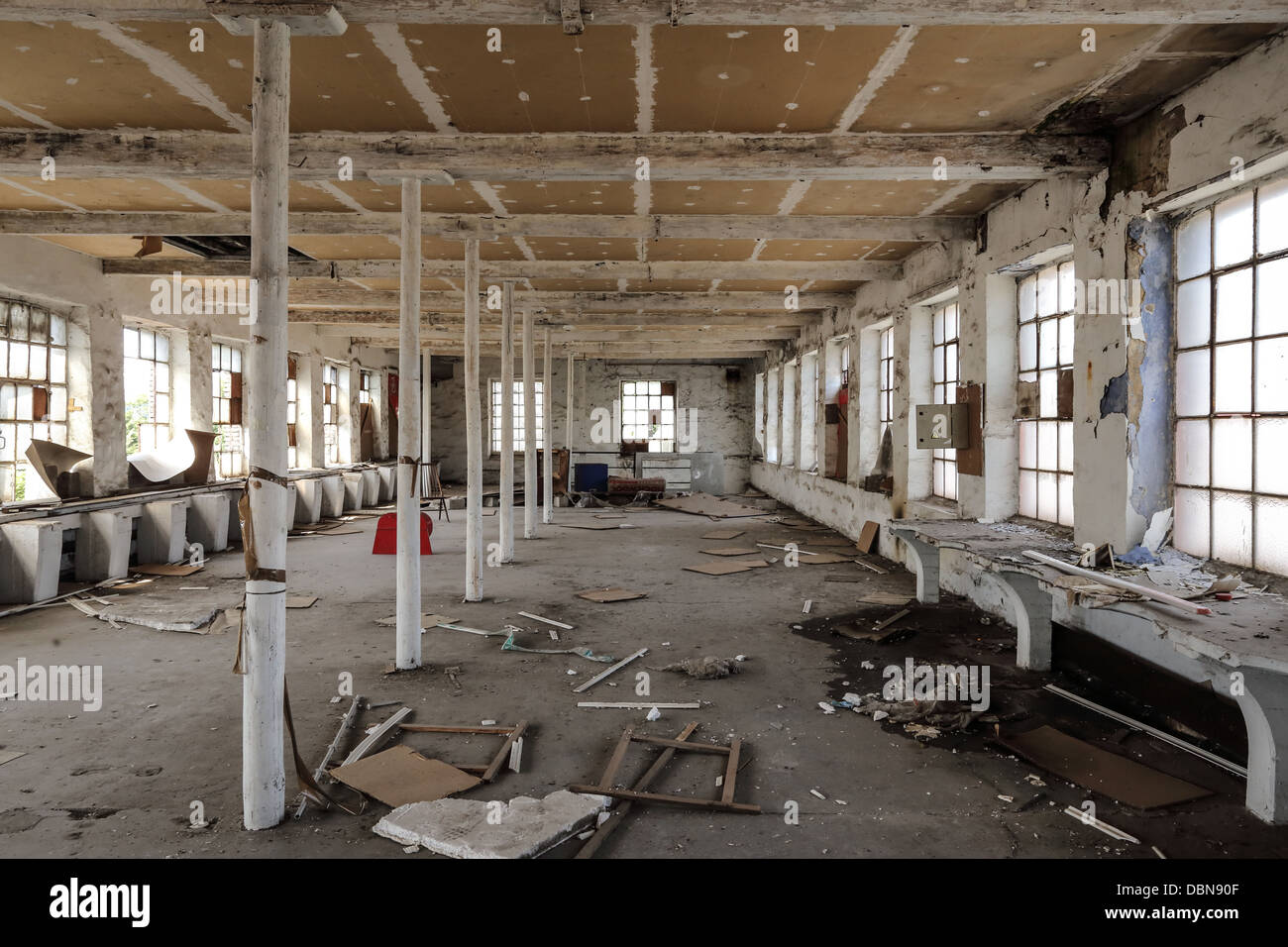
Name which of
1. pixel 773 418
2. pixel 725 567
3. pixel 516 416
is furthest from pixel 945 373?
pixel 516 416

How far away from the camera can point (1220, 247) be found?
14.4 feet

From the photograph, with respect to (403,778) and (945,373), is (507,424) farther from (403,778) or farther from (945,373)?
(403,778)

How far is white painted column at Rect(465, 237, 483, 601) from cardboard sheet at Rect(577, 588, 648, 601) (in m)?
1.05

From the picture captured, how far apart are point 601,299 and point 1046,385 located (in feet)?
21.4

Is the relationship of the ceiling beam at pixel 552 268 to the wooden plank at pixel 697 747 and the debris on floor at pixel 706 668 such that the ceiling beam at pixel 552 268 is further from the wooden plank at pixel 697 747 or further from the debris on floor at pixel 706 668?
the wooden plank at pixel 697 747

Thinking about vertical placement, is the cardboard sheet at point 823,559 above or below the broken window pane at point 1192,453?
below

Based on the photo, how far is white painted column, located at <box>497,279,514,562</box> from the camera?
8.49 metres

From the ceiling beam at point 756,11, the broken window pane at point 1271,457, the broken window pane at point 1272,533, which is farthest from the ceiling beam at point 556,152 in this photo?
the broken window pane at point 1272,533

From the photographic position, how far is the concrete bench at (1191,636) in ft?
9.79

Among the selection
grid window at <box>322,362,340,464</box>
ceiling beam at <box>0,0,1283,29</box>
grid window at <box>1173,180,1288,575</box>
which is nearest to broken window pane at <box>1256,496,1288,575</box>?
grid window at <box>1173,180,1288,575</box>

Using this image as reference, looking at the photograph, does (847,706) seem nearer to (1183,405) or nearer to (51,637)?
(1183,405)

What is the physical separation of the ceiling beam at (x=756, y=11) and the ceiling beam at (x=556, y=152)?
175 cm

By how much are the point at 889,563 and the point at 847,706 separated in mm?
5155

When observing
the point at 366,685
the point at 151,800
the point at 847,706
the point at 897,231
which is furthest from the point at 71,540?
the point at 897,231
